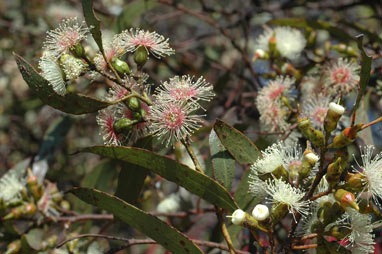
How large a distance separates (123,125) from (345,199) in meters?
0.60

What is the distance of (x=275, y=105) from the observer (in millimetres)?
1681

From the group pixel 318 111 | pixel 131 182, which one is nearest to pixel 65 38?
pixel 131 182

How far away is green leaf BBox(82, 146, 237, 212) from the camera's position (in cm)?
115

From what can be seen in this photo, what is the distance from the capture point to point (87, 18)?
113cm

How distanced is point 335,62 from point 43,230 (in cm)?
137

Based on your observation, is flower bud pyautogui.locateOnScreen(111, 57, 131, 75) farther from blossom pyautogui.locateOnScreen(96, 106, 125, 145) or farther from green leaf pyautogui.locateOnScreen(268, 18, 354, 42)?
green leaf pyautogui.locateOnScreen(268, 18, 354, 42)

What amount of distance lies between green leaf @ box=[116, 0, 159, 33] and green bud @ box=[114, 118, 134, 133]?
97cm

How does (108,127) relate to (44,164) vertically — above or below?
above

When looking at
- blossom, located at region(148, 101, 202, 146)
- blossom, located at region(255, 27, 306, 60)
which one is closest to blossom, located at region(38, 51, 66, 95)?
blossom, located at region(148, 101, 202, 146)

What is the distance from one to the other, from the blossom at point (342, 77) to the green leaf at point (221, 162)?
0.65m

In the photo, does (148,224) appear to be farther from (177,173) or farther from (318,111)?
(318,111)

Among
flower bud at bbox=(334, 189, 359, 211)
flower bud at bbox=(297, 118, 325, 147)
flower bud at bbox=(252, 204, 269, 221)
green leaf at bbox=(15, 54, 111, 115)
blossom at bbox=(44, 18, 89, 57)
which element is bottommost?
flower bud at bbox=(252, 204, 269, 221)

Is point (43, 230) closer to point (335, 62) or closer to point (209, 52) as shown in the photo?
point (335, 62)

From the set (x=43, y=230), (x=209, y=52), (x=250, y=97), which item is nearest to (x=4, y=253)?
(x=43, y=230)
